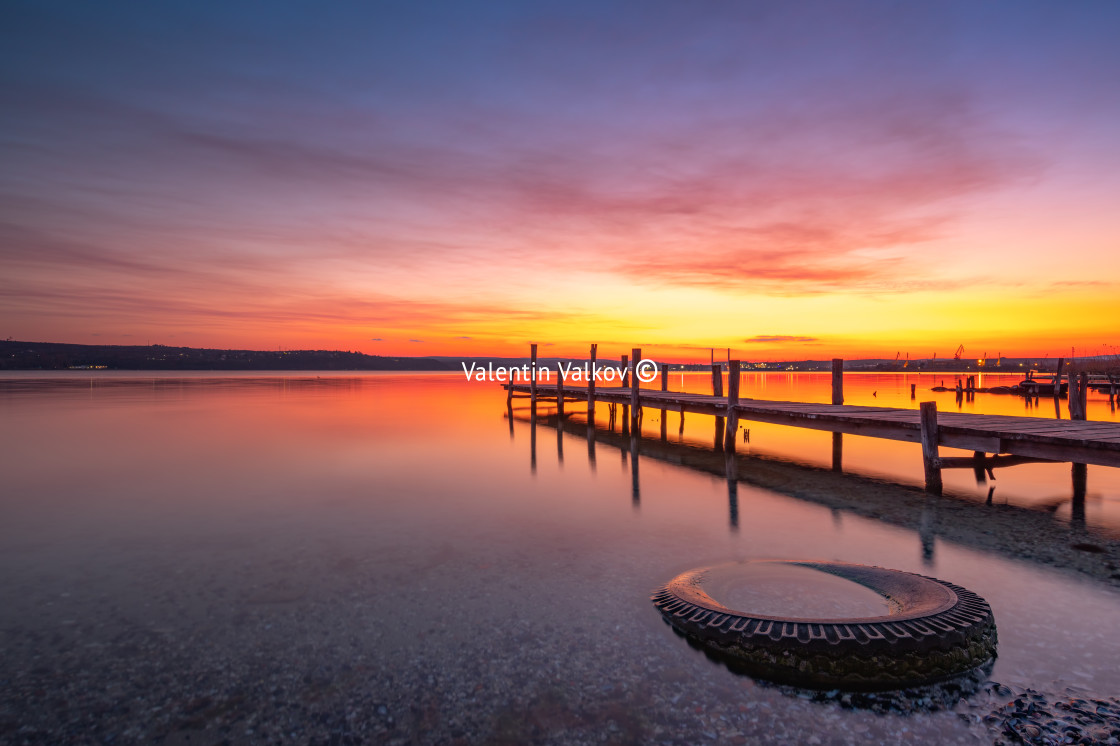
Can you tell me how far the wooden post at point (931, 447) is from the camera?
12.9m

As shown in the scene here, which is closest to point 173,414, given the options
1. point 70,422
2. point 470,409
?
point 70,422

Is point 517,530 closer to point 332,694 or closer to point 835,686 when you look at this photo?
point 332,694

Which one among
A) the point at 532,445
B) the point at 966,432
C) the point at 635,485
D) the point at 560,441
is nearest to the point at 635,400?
the point at 560,441

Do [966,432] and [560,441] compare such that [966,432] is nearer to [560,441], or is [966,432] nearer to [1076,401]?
[1076,401]

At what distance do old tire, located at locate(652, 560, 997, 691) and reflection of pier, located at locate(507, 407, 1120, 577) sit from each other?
3.72 meters

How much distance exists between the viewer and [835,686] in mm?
5168

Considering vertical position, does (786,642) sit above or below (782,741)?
above

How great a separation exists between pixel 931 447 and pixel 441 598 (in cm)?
1145

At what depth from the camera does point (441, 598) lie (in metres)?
7.54

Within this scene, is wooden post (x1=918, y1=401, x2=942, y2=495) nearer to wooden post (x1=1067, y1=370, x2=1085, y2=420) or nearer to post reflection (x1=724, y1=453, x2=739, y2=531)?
post reflection (x1=724, y1=453, x2=739, y2=531)

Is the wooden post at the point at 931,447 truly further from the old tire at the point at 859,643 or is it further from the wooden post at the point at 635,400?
the wooden post at the point at 635,400

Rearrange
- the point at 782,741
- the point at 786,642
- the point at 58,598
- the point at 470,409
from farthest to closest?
the point at 470,409 < the point at 58,598 < the point at 786,642 < the point at 782,741

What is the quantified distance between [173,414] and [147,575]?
3301cm

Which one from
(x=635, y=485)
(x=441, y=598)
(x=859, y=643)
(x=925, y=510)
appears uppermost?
(x=859, y=643)
